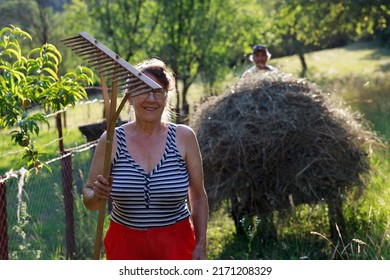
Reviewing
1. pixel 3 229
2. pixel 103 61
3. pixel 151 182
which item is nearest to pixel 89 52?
pixel 103 61

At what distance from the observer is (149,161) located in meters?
3.69

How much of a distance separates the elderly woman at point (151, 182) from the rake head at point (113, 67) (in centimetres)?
25

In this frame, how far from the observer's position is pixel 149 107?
12.0ft

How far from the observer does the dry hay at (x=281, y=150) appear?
6.82m

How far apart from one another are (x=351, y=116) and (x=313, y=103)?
0.43 meters

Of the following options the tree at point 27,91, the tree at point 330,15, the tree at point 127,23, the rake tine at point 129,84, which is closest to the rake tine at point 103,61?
the rake tine at point 129,84

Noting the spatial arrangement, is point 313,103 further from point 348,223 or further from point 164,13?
point 164,13

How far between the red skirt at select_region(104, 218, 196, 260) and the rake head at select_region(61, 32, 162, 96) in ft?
2.22

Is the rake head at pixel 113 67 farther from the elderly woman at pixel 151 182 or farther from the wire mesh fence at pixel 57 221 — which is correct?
the wire mesh fence at pixel 57 221

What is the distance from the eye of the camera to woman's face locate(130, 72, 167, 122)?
3.63 metres

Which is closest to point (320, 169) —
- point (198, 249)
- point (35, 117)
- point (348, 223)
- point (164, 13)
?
point (348, 223)

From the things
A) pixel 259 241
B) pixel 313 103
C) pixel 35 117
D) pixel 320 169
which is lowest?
pixel 259 241

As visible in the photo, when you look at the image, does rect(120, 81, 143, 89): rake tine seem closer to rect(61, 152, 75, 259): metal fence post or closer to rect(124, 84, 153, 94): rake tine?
rect(124, 84, 153, 94): rake tine

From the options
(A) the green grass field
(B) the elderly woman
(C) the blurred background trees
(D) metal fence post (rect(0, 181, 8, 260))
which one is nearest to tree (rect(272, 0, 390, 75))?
(C) the blurred background trees
